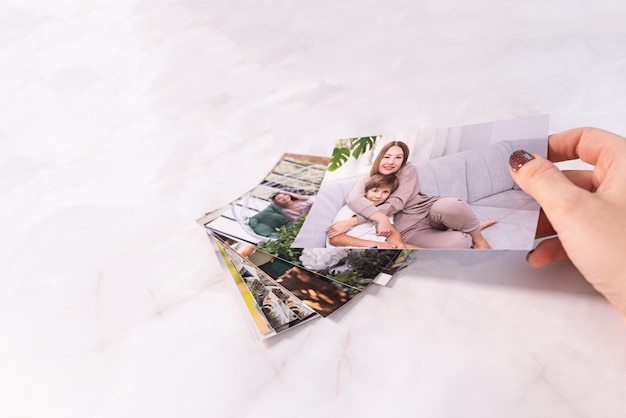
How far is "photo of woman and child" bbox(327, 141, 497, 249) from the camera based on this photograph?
25.1 inches

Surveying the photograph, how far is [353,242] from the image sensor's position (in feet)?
2.23

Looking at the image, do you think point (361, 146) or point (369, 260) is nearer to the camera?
point (369, 260)

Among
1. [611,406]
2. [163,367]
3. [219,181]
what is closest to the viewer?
[611,406]

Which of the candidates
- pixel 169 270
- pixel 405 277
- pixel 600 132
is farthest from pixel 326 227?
pixel 600 132

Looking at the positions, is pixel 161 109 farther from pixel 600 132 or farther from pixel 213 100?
pixel 600 132

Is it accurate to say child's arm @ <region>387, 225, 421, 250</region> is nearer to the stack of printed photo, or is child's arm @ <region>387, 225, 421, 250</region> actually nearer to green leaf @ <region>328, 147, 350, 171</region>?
the stack of printed photo

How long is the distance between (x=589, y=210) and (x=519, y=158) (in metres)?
0.14

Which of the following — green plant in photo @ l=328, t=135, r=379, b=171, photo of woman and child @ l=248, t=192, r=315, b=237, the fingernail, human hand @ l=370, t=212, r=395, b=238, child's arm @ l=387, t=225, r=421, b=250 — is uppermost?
green plant in photo @ l=328, t=135, r=379, b=171

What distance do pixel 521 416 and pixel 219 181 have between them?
2.05 feet

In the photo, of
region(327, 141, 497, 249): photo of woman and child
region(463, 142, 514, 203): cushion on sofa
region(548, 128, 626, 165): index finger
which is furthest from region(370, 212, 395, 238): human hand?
region(548, 128, 626, 165): index finger

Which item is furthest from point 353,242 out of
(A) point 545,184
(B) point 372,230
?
(A) point 545,184

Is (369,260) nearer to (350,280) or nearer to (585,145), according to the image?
(350,280)

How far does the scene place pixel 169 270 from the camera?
0.76 m

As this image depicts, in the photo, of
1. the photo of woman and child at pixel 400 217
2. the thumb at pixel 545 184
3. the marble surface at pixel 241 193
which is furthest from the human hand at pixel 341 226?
the thumb at pixel 545 184
